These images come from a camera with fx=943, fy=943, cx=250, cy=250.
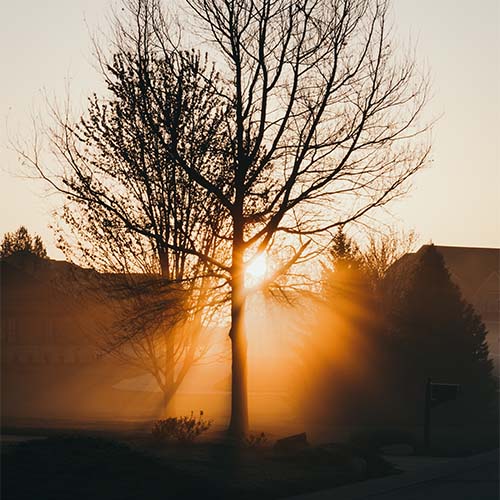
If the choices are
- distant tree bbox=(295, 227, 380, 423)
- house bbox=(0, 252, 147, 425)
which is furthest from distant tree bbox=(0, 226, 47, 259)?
distant tree bbox=(295, 227, 380, 423)

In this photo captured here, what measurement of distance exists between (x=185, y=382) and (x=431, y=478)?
1522 inches

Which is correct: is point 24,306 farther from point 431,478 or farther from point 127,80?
point 431,478

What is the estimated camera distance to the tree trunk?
21609 millimetres

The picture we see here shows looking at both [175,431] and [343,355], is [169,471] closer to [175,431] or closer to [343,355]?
[175,431]

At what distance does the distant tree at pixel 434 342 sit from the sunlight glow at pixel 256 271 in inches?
478

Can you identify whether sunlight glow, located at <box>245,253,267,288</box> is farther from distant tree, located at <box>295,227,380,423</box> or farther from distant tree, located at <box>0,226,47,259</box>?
distant tree, located at <box>0,226,47,259</box>

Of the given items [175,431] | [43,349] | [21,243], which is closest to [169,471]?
[175,431]

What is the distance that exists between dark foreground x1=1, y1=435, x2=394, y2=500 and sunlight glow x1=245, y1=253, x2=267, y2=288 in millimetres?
5635

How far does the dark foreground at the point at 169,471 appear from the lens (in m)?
12.5

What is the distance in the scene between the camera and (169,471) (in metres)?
13.9

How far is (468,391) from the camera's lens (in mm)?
33938

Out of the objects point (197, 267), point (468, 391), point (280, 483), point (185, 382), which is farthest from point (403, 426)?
point (185, 382)

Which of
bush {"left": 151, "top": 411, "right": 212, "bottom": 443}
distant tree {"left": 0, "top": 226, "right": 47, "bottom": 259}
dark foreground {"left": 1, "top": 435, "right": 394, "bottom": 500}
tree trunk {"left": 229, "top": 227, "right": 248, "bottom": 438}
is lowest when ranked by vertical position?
dark foreground {"left": 1, "top": 435, "right": 394, "bottom": 500}

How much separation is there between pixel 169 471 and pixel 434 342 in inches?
828
